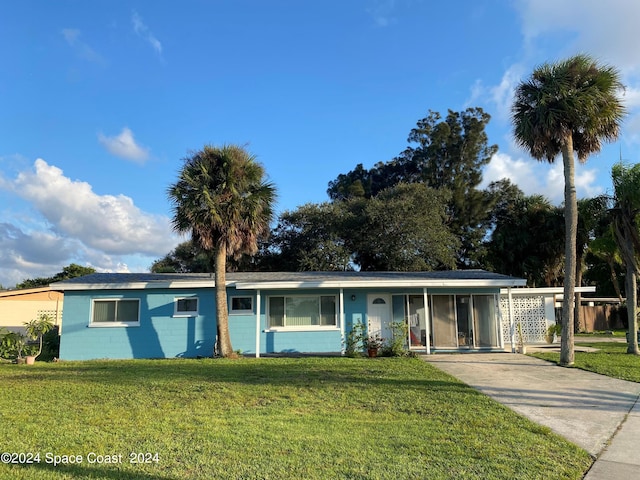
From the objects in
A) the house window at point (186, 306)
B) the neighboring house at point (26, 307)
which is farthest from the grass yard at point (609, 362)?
the neighboring house at point (26, 307)

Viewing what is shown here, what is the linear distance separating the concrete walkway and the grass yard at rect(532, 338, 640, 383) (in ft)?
1.57

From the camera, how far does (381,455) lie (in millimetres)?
5430

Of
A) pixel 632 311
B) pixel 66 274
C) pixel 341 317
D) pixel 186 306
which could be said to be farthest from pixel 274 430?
pixel 66 274

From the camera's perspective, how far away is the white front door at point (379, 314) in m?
17.3

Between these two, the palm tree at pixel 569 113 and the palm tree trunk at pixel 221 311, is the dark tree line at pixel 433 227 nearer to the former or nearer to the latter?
the palm tree trunk at pixel 221 311

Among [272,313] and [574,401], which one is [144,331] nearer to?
[272,313]

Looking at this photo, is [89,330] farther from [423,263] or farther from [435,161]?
[435,161]

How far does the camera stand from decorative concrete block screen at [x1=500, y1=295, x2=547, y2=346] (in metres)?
20.0

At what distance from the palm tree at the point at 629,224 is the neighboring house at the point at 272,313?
3.74 m

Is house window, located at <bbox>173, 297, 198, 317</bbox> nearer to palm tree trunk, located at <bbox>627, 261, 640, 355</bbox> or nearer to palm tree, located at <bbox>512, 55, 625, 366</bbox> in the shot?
palm tree, located at <bbox>512, 55, 625, 366</bbox>

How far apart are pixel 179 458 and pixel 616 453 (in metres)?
5.20

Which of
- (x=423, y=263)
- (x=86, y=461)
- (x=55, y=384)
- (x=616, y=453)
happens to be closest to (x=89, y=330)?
(x=55, y=384)

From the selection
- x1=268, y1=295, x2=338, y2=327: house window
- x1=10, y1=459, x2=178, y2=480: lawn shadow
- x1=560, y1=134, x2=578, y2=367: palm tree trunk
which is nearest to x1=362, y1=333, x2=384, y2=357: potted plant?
x1=268, y1=295, x2=338, y2=327: house window

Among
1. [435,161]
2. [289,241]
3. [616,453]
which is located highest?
[435,161]
